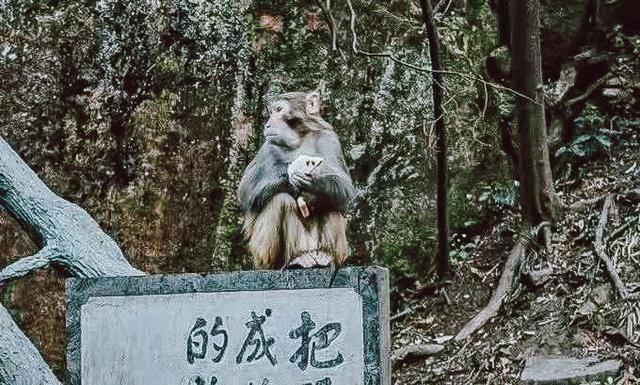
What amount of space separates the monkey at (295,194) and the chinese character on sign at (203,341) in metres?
0.41

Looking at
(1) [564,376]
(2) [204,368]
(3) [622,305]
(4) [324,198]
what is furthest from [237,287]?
(3) [622,305]

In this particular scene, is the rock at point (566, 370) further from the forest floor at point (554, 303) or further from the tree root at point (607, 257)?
the tree root at point (607, 257)

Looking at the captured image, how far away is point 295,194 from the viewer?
3.29m

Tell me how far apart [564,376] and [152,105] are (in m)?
3.33

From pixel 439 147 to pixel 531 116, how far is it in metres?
0.60

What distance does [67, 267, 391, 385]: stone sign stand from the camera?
2.83 m

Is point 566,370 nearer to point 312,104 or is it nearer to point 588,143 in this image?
point 312,104

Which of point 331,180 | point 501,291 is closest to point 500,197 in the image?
point 501,291

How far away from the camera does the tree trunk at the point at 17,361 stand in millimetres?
3150

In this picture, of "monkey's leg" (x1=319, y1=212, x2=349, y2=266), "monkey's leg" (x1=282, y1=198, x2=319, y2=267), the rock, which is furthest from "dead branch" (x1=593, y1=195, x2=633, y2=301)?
"monkey's leg" (x1=282, y1=198, x2=319, y2=267)

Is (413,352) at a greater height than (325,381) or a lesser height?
greater

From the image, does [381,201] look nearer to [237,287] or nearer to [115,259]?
[115,259]

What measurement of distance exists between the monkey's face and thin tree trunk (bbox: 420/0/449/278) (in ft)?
8.58

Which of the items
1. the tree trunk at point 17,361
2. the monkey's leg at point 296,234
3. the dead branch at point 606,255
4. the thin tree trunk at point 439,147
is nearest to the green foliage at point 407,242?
the thin tree trunk at point 439,147
